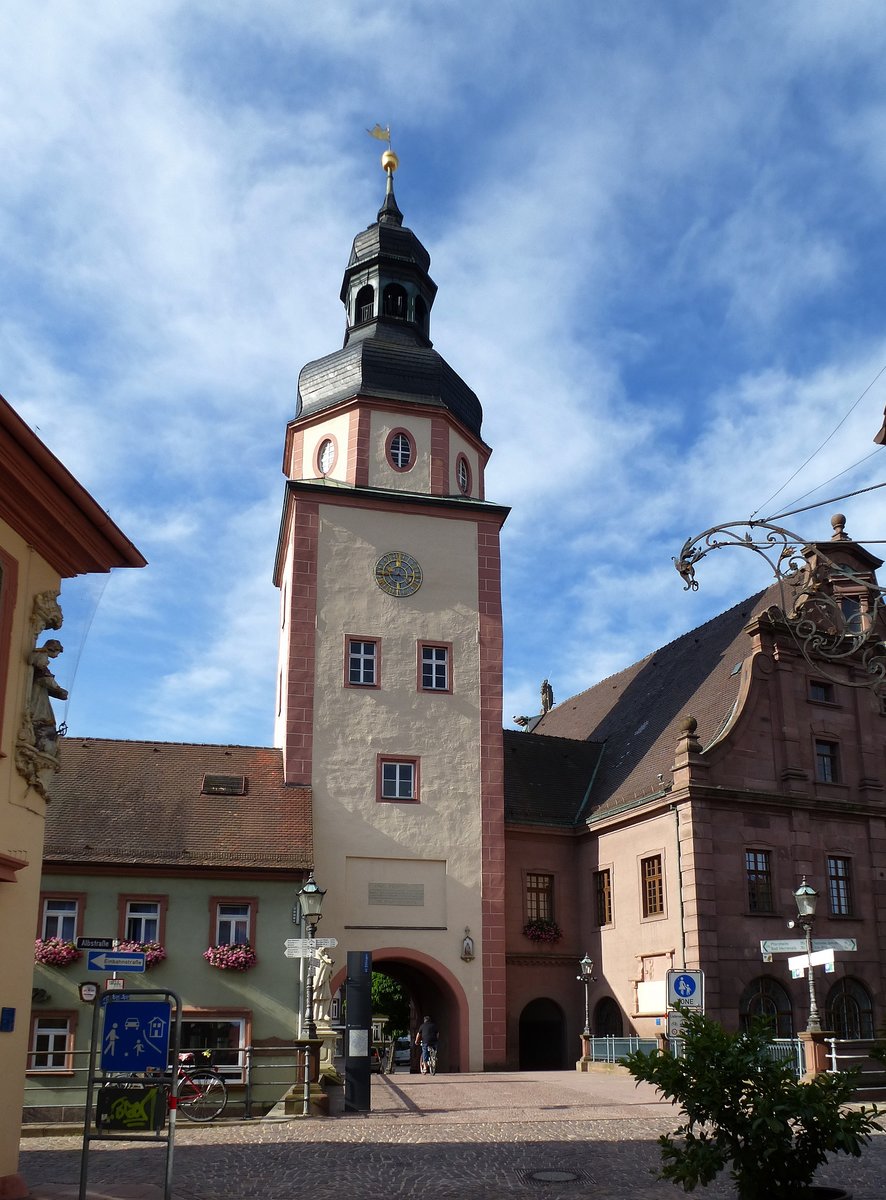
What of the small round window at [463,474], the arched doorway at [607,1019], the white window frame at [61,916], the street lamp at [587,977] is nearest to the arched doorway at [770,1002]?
the arched doorway at [607,1019]

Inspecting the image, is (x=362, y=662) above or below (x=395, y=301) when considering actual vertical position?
below

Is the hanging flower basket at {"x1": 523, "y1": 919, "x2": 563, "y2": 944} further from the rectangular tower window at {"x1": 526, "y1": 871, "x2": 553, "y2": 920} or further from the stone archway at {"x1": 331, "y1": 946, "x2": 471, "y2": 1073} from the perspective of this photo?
the stone archway at {"x1": 331, "y1": 946, "x2": 471, "y2": 1073}

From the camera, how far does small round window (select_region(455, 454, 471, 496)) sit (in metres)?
34.8

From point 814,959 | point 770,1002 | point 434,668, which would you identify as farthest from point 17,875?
point 770,1002

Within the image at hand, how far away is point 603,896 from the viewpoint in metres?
32.4

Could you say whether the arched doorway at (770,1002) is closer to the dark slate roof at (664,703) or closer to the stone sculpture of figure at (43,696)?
the dark slate roof at (664,703)

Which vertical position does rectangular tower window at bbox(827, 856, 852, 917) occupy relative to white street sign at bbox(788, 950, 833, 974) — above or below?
above

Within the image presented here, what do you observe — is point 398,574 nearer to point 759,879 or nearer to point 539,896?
point 539,896

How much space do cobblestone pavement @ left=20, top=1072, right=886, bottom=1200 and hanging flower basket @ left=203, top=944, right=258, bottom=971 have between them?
20.6 ft

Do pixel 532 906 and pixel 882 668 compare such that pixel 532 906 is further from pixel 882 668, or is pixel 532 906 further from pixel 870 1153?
pixel 882 668

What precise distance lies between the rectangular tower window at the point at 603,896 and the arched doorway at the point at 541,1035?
8.36 ft

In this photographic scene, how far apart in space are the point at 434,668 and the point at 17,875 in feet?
68.5

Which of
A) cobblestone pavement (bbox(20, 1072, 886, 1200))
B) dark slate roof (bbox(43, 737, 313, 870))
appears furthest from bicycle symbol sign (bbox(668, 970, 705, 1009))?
dark slate roof (bbox(43, 737, 313, 870))

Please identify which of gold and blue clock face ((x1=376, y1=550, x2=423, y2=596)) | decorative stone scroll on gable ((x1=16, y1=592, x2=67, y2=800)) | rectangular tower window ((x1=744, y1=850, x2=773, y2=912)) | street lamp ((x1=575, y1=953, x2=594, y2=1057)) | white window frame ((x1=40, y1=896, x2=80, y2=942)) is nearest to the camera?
decorative stone scroll on gable ((x1=16, y1=592, x2=67, y2=800))
